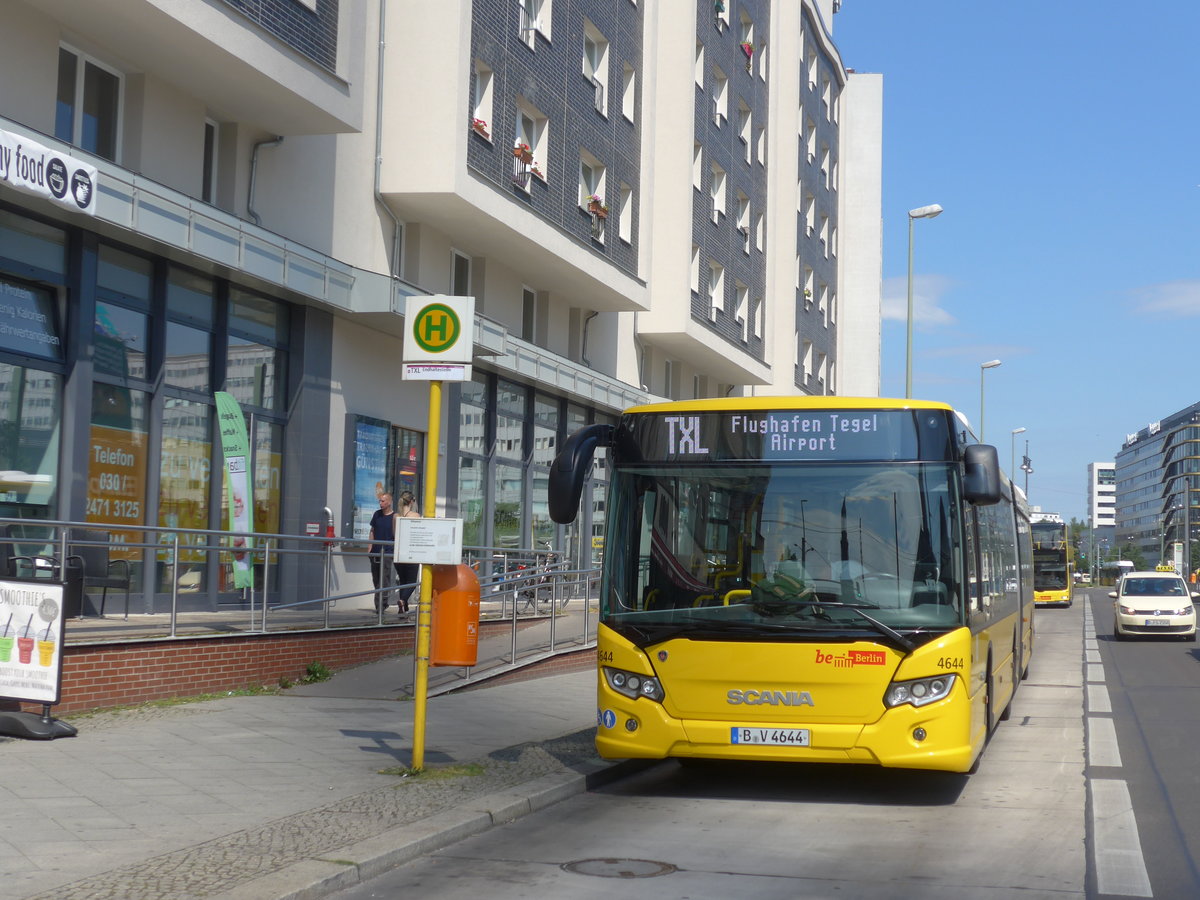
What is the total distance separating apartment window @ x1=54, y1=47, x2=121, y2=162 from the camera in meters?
15.7

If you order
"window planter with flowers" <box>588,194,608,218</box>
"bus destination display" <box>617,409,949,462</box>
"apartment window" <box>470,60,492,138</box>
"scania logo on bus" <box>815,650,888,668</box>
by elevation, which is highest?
"apartment window" <box>470,60,492,138</box>

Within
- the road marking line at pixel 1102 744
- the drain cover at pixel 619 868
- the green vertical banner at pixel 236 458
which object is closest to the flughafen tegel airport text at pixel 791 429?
the drain cover at pixel 619 868

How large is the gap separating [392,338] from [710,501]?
44.2ft

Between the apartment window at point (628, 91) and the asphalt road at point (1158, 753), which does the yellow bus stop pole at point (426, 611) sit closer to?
the asphalt road at point (1158, 753)

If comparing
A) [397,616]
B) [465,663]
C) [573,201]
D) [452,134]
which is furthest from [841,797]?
[573,201]

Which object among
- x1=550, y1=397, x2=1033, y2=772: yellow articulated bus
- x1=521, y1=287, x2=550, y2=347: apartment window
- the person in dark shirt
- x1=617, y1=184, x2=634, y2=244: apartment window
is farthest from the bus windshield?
x1=617, y1=184, x2=634, y2=244: apartment window

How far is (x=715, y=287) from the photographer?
38.1m

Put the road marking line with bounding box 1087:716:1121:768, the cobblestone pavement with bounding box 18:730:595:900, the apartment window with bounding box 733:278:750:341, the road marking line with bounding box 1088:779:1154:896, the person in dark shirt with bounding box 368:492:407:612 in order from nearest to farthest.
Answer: the cobblestone pavement with bounding box 18:730:595:900 < the road marking line with bounding box 1088:779:1154:896 < the road marking line with bounding box 1087:716:1121:768 < the person in dark shirt with bounding box 368:492:407:612 < the apartment window with bounding box 733:278:750:341

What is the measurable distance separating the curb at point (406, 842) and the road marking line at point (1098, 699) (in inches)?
308

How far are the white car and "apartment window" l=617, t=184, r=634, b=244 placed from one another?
13.7m

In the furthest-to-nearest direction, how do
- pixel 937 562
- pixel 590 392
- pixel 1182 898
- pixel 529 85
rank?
pixel 590 392 → pixel 529 85 → pixel 937 562 → pixel 1182 898

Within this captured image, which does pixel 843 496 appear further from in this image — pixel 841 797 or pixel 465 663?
pixel 465 663

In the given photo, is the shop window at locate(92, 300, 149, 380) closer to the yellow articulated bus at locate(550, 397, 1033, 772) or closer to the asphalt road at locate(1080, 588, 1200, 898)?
the yellow articulated bus at locate(550, 397, 1033, 772)

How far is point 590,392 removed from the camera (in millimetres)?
28938
